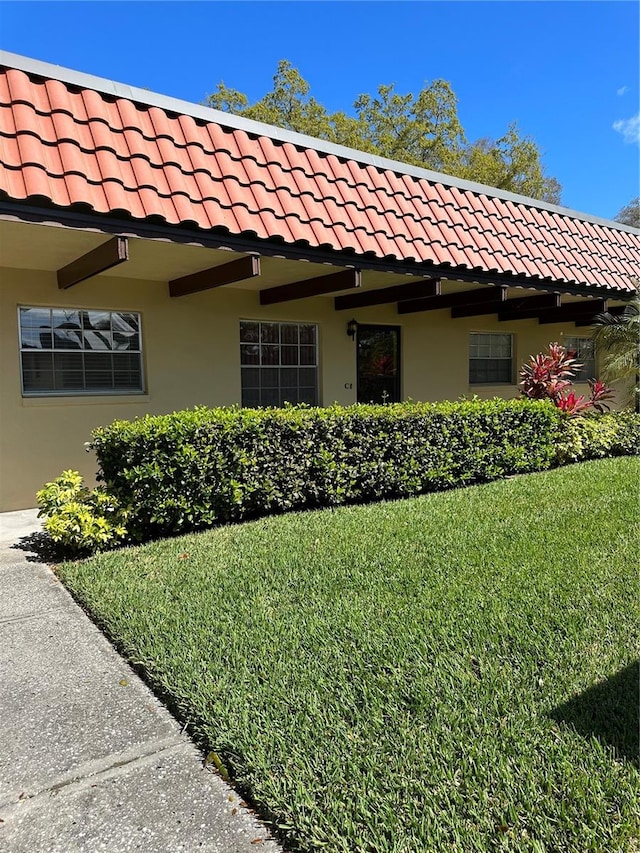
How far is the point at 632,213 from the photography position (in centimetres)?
4478

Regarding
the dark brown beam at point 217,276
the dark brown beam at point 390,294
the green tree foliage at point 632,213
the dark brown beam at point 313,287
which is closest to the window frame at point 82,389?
the dark brown beam at point 217,276

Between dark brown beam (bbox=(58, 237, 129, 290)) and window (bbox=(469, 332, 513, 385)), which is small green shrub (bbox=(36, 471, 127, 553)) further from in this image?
window (bbox=(469, 332, 513, 385))

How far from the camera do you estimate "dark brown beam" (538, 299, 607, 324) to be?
11370mm

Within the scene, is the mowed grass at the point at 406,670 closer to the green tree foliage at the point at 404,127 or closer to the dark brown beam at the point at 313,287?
the dark brown beam at the point at 313,287

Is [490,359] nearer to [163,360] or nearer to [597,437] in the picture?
[597,437]

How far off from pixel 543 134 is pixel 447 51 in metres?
22.7

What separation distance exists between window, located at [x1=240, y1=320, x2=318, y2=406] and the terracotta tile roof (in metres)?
2.51

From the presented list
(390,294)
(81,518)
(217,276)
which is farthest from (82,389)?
(390,294)

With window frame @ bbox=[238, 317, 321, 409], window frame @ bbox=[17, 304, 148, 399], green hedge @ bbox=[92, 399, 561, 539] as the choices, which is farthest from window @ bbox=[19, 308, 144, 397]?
green hedge @ bbox=[92, 399, 561, 539]

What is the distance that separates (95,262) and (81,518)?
273 cm

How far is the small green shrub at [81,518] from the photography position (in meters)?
5.29

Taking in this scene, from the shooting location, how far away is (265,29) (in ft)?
29.0

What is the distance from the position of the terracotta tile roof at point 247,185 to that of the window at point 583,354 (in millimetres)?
4159

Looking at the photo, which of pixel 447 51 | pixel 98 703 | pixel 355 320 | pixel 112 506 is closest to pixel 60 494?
pixel 112 506
